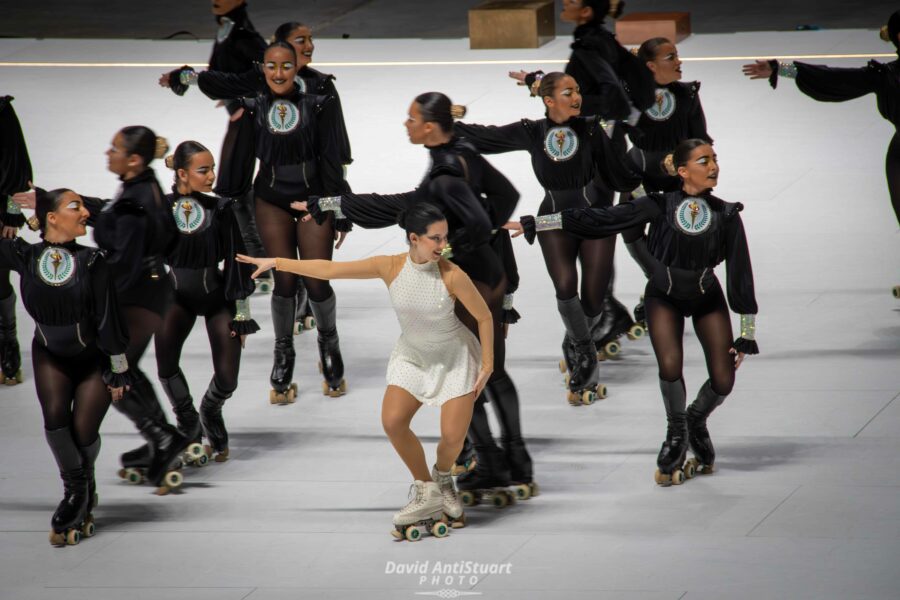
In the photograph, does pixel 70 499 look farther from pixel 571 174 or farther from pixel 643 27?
pixel 643 27

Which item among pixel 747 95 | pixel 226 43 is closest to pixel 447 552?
pixel 226 43

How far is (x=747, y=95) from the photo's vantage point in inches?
537

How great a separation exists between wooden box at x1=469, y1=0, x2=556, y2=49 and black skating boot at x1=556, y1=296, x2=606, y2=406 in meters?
8.15

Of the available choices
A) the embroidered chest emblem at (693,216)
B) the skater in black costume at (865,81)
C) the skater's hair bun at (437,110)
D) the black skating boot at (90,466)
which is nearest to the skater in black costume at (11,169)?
the black skating boot at (90,466)

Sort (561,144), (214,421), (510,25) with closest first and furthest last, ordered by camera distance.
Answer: (214,421) → (561,144) → (510,25)

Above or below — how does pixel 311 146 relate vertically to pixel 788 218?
above

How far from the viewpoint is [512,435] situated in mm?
6434

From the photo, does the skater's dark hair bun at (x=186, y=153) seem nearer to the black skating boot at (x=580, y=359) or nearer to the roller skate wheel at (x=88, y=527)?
the roller skate wheel at (x=88, y=527)

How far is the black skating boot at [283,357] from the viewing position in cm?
790

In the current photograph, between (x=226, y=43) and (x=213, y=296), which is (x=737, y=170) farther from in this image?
(x=213, y=296)

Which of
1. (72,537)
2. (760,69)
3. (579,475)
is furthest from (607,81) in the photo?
(72,537)

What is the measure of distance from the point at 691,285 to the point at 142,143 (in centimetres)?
244

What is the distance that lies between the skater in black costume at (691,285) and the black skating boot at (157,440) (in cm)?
206

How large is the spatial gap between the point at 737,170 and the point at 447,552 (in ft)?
21.3
